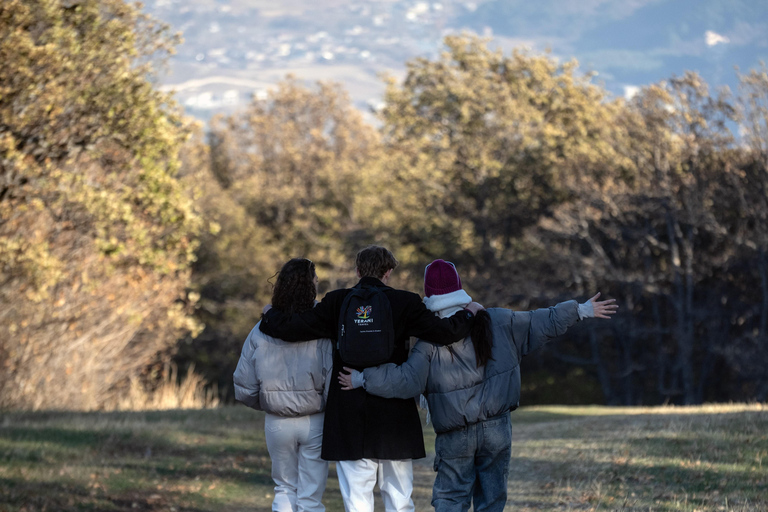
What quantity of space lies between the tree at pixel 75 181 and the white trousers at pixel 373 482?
9.31m

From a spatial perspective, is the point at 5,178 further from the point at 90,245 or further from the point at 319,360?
the point at 319,360

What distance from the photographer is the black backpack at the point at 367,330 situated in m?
5.41

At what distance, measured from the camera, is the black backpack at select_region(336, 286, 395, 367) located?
17.7 ft

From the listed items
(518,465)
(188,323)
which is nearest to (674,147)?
(188,323)

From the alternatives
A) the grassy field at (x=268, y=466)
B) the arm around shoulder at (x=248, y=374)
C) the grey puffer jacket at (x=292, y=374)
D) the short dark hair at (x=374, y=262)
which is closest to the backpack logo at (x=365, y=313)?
the short dark hair at (x=374, y=262)

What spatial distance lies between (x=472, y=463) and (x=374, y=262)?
4.65 feet

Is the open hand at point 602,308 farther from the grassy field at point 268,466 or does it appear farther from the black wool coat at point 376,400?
the grassy field at point 268,466

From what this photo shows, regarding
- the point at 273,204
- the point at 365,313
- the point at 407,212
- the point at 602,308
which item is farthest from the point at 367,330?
the point at 273,204

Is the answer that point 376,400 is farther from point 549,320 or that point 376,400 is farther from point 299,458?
point 549,320

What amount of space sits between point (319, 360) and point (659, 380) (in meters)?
27.9

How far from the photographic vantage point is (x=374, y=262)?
5641mm

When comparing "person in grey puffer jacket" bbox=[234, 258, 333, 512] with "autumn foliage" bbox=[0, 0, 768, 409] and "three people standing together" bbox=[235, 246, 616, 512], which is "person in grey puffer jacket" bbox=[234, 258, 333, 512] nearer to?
"three people standing together" bbox=[235, 246, 616, 512]

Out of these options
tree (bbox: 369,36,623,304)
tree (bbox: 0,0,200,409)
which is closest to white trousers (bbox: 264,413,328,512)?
tree (bbox: 0,0,200,409)

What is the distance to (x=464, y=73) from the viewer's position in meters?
36.3
